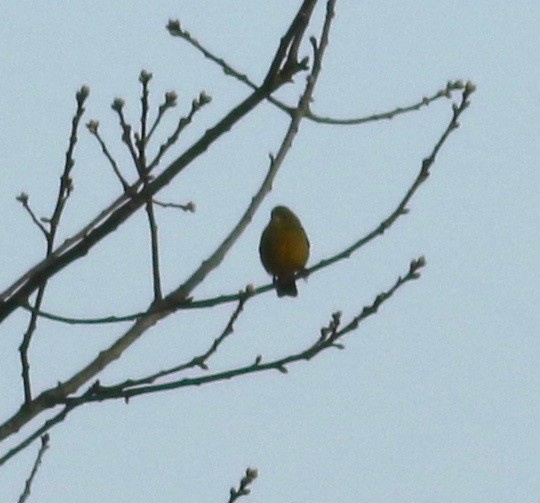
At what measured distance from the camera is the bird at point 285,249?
6930 mm

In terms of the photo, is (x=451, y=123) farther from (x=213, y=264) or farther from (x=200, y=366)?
(x=200, y=366)

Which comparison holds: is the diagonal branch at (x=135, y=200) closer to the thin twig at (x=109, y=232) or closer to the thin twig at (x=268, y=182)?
the thin twig at (x=109, y=232)

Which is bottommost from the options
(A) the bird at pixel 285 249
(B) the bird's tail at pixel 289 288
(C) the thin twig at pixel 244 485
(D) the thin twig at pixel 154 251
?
(C) the thin twig at pixel 244 485

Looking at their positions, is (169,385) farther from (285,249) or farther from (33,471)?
(285,249)

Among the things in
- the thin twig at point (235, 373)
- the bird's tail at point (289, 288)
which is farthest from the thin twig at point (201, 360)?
the bird's tail at point (289, 288)

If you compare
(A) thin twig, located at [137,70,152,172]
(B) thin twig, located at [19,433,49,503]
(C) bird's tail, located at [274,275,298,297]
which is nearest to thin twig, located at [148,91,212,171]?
(A) thin twig, located at [137,70,152,172]

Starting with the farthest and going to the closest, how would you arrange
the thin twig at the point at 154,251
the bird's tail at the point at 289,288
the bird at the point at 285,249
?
the bird at the point at 285,249 < the bird's tail at the point at 289,288 < the thin twig at the point at 154,251

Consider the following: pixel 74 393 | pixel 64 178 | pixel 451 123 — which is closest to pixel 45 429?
pixel 74 393

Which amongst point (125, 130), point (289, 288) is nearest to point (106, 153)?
point (125, 130)

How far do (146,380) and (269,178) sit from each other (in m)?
0.75

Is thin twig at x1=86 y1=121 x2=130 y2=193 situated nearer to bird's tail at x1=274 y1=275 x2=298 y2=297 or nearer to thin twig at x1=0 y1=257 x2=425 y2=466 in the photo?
thin twig at x1=0 y1=257 x2=425 y2=466

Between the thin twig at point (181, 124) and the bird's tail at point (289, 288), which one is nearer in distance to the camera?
the thin twig at point (181, 124)

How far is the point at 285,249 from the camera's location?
7020 millimetres

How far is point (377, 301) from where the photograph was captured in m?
3.28
